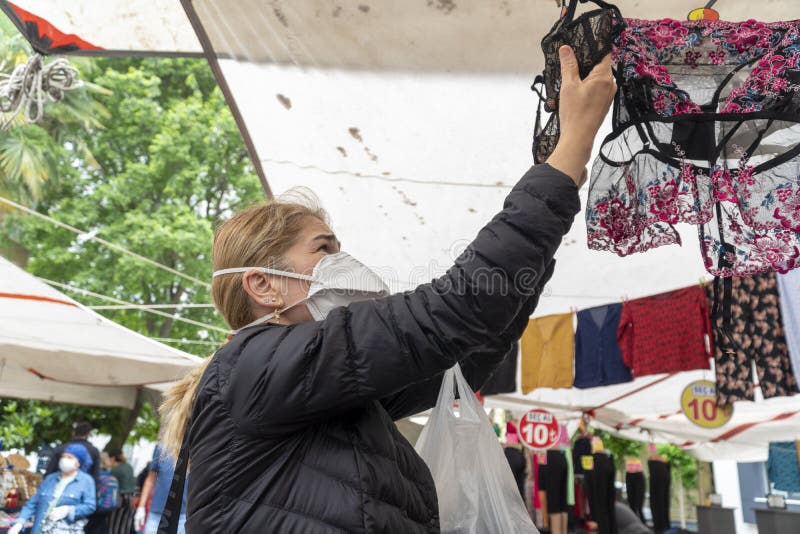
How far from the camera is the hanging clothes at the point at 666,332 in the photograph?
5.87 metres

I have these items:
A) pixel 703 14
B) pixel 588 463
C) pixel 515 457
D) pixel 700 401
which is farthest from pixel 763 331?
pixel 588 463

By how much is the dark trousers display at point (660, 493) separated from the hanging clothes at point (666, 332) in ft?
13.0

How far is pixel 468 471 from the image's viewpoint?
1.55m

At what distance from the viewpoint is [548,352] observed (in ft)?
23.4

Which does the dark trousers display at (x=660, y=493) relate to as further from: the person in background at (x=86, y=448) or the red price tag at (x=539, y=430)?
the person in background at (x=86, y=448)

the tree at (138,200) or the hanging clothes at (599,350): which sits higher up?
the tree at (138,200)

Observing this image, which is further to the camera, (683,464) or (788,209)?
(683,464)

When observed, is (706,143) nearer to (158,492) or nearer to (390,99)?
(390,99)

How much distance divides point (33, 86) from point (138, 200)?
419 inches

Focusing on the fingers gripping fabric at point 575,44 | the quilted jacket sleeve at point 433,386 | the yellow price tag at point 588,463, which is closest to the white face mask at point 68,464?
the quilted jacket sleeve at point 433,386

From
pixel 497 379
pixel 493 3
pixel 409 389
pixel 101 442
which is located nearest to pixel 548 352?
pixel 497 379

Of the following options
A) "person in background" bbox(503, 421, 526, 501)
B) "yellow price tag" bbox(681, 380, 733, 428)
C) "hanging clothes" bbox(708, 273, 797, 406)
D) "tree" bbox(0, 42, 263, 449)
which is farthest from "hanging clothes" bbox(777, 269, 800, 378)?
"tree" bbox(0, 42, 263, 449)

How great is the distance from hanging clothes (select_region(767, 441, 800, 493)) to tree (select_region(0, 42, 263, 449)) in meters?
11.9

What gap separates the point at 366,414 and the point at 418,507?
0.75 ft
